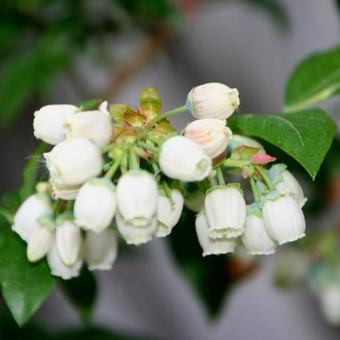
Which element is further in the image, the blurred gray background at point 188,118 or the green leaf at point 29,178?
the blurred gray background at point 188,118

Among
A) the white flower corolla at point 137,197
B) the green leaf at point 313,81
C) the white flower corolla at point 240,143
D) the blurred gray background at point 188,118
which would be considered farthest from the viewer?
the blurred gray background at point 188,118

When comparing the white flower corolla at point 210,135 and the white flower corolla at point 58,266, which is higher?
the white flower corolla at point 210,135

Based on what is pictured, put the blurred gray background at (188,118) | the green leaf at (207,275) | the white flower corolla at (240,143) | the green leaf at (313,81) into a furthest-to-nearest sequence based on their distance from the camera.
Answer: the blurred gray background at (188,118) → the green leaf at (207,275) → the green leaf at (313,81) → the white flower corolla at (240,143)

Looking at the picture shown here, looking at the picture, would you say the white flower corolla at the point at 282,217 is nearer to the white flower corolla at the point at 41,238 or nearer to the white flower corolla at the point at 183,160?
the white flower corolla at the point at 183,160

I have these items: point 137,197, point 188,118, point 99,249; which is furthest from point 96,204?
point 188,118

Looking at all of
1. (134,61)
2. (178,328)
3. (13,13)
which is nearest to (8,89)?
(13,13)

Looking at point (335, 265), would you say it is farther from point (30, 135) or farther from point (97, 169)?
point (30, 135)

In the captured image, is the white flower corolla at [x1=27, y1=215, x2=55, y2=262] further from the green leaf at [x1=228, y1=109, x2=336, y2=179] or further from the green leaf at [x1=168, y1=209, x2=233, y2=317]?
the green leaf at [x1=168, y1=209, x2=233, y2=317]

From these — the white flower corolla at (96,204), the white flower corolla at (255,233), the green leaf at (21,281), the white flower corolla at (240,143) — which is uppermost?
the white flower corolla at (96,204)

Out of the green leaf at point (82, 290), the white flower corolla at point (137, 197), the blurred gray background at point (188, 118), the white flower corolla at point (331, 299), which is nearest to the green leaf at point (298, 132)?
the white flower corolla at point (137, 197)

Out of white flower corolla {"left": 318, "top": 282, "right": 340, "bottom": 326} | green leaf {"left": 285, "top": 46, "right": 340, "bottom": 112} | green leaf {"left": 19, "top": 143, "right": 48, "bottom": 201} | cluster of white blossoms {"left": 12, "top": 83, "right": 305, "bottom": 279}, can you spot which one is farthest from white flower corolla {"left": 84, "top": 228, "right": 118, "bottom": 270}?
white flower corolla {"left": 318, "top": 282, "right": 340, "bottom": 326}
